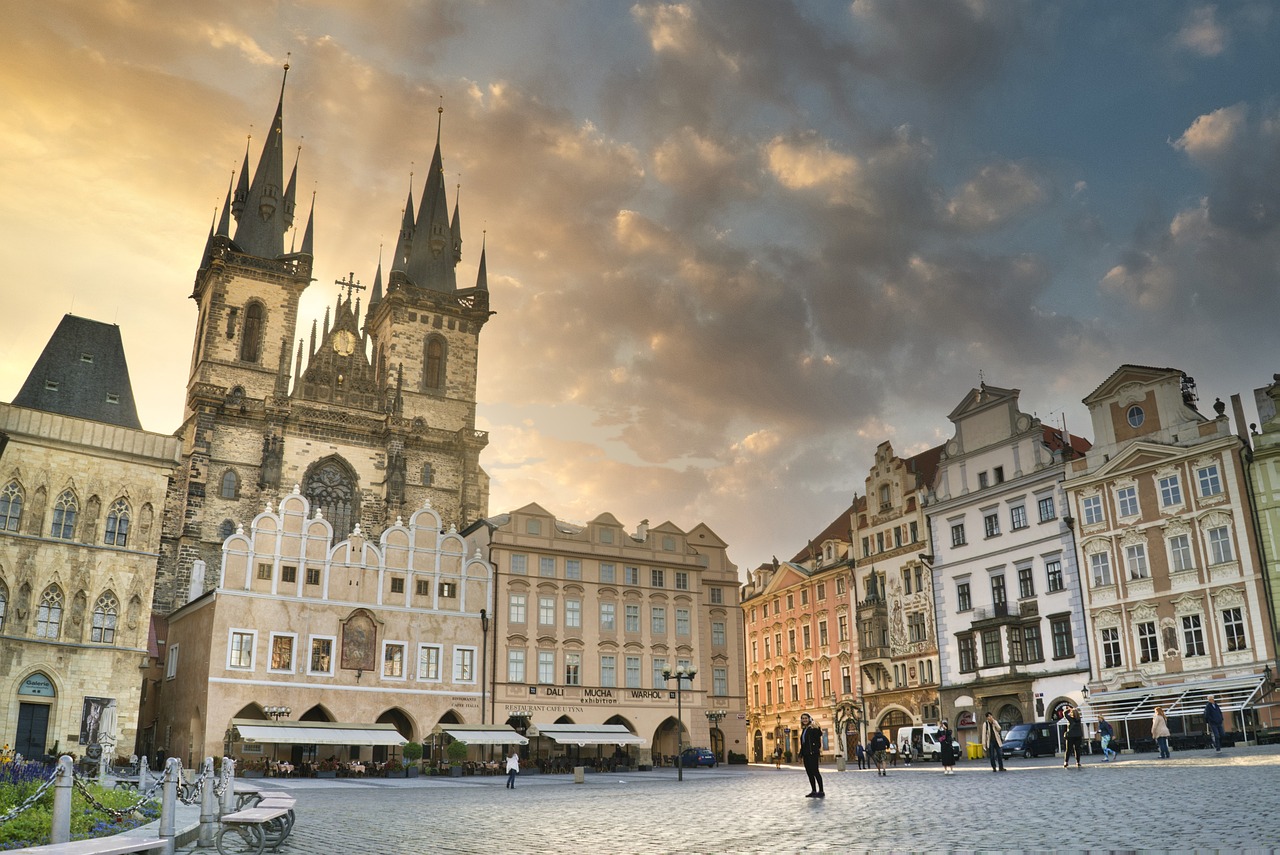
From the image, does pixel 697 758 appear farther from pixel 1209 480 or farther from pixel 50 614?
pixel 50 614

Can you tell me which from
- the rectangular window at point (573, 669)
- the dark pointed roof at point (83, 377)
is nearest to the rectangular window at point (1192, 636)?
the rectangular window at point (573, 669)

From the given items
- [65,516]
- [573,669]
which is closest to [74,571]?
[65,516]

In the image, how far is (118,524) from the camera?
4066 centimetres

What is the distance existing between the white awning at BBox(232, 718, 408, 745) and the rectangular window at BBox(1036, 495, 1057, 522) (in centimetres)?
2927

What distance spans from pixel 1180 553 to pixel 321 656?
35.1 metres

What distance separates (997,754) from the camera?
87.8 feet

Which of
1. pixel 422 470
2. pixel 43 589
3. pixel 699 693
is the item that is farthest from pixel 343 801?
pixel 422 470

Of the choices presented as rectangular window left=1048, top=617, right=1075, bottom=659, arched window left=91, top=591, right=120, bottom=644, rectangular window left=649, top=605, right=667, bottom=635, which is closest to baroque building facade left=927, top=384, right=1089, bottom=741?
rectangular window left=1048, top=617, right=1075, bottom=659

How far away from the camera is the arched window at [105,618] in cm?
3941

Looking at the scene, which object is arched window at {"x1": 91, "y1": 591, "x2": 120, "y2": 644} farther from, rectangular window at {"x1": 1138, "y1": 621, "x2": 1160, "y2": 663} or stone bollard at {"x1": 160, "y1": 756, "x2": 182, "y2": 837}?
rectangular window at {"x1": 1138, "y1": 621, "x2": 1160, "y2": 663}

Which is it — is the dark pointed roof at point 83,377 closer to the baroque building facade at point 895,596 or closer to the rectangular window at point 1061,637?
the baroque building facade at point 895,596

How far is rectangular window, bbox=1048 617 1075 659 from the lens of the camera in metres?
43.4

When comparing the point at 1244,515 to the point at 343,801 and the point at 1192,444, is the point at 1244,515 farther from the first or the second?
the point at 343,801

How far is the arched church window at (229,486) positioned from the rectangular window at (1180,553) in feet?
155
